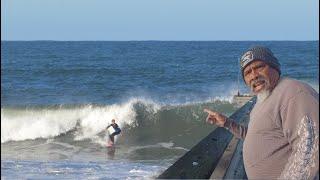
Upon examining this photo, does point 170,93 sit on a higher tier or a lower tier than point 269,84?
lower

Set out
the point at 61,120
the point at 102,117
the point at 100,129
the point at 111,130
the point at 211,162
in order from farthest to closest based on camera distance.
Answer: the point at 102,117 < the point at 61,120 < the point at 100,129 < the point at 111,130 < the point at 211,162

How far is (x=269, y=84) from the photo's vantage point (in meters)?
2.41

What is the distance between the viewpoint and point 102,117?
21438mm

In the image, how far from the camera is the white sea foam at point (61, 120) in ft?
60.3

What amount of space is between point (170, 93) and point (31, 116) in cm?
1041

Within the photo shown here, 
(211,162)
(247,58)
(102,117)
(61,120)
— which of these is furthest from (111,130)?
(247,58)

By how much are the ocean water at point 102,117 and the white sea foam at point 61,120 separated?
3 centimetres

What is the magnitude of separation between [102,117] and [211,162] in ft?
53.7

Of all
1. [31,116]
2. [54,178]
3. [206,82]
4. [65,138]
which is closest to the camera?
[54,178]

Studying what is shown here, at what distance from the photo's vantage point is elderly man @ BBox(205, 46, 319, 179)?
2.20 metres

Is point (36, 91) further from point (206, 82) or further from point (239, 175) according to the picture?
point (239, 175)

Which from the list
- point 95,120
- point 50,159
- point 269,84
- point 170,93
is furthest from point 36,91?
point 269,84

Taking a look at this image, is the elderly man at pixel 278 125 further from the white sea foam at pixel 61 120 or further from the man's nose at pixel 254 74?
the white sea foam at pixel 61 120

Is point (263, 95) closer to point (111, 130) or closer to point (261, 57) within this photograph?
point (261, 57)
